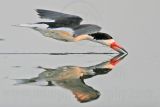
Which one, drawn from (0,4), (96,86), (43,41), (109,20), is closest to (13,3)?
(0,4)

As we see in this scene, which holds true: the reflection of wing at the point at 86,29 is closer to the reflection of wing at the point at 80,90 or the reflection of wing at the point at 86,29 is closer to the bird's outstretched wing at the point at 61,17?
the bird's outstretched wing at the point at 61,17

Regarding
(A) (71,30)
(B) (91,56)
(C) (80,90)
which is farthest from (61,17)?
(C) (80,90)

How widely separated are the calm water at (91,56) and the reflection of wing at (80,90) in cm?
2

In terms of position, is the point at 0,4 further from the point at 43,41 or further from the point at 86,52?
the point at 86,52

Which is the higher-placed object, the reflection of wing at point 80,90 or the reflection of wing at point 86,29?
the reflection of wing at point 86,29

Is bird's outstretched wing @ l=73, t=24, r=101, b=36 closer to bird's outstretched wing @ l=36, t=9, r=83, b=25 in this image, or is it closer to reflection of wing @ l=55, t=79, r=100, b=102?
bird's outstretched wing @ l=36, t=9, r=83, b=25

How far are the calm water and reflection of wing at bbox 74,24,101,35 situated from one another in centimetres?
3

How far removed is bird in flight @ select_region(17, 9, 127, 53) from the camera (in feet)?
5.92

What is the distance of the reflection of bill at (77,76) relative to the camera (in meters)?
1.80

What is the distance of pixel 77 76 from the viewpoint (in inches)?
71.5

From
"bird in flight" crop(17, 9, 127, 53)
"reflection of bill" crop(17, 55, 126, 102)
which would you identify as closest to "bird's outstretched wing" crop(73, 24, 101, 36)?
"bird in flight" crop(17, 9, 127, 53)

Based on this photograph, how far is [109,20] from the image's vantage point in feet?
5.95

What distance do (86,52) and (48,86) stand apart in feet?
1.02

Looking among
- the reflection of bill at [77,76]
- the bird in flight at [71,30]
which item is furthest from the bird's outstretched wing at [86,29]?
the reflection of bill at [77,76]
